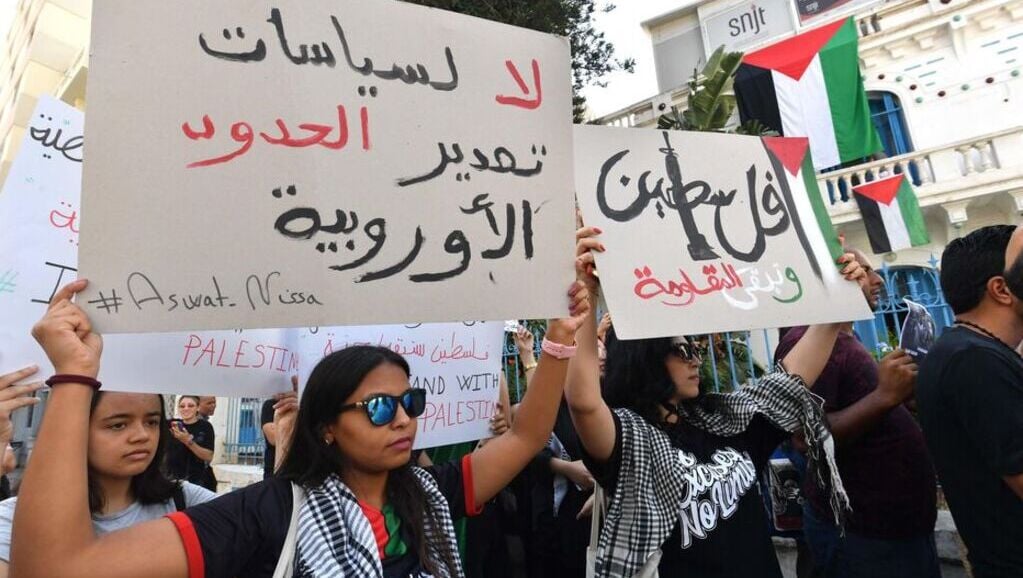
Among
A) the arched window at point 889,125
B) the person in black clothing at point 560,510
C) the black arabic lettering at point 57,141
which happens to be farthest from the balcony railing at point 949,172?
the black arabic lettering at point 57,141

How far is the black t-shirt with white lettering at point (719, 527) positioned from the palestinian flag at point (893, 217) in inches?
240

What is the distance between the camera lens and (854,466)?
2.13 meters

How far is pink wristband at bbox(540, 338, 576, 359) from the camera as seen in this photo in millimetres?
1591

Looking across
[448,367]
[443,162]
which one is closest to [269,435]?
[448,367]

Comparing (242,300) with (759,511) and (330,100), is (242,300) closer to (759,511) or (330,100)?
(330,100)

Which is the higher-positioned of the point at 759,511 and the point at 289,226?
the point at 289,226

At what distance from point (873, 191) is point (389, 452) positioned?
Answer: 7.39m

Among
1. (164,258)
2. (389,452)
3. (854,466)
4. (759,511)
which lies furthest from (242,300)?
(854,466)

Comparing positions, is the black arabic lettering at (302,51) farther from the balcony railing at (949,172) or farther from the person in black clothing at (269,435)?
the balcony railing at (949,172)

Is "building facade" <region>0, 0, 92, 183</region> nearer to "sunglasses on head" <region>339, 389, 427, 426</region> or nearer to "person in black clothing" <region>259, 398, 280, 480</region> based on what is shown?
"person in black clothing" <region>259, 398, 280, 480</region>

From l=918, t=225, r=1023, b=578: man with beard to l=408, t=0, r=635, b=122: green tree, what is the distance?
21.7 feet

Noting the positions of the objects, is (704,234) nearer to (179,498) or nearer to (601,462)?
(601,462)

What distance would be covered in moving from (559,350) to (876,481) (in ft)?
4.41

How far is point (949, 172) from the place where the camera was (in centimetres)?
1002
